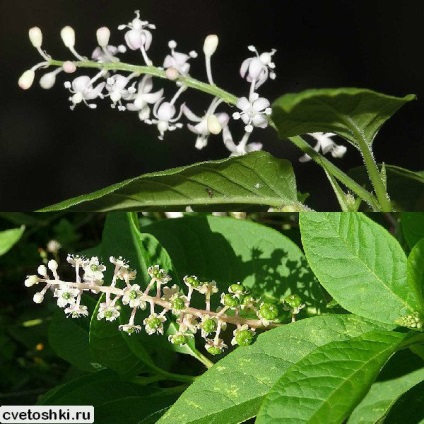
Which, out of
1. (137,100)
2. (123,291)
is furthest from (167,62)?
(123,291)

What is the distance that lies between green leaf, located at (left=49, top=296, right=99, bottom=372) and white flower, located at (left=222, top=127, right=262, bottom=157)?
0.53ft

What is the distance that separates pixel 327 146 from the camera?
53 centimetres

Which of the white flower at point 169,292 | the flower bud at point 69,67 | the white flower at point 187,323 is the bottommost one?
the white flower at point 187,323

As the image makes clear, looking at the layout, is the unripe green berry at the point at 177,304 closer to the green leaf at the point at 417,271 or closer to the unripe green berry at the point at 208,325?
the unripe green berry at the point at 208,325

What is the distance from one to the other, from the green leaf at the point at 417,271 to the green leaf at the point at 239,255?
97 mm

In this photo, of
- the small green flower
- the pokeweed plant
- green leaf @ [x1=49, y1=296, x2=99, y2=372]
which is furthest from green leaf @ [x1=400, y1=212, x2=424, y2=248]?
green leaf @ [x1=49, y1=296, x2=99, y2=372]

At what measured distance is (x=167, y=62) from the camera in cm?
50

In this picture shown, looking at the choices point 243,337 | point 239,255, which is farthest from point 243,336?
point 239,255

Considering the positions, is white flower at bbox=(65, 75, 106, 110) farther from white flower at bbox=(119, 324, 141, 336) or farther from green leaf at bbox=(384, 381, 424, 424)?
green leaf at bbox=(384, 381, 424, 424)

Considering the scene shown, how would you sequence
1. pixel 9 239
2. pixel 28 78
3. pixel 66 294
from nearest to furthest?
pixel 9 239, pixel 66 294, pixel 28 78

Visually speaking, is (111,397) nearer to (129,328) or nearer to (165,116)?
(129,328)

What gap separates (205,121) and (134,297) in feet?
0.56

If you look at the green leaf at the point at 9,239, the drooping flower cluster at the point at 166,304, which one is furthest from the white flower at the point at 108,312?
the green leaf at the point at 9,239

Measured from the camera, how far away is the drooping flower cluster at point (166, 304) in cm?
38
